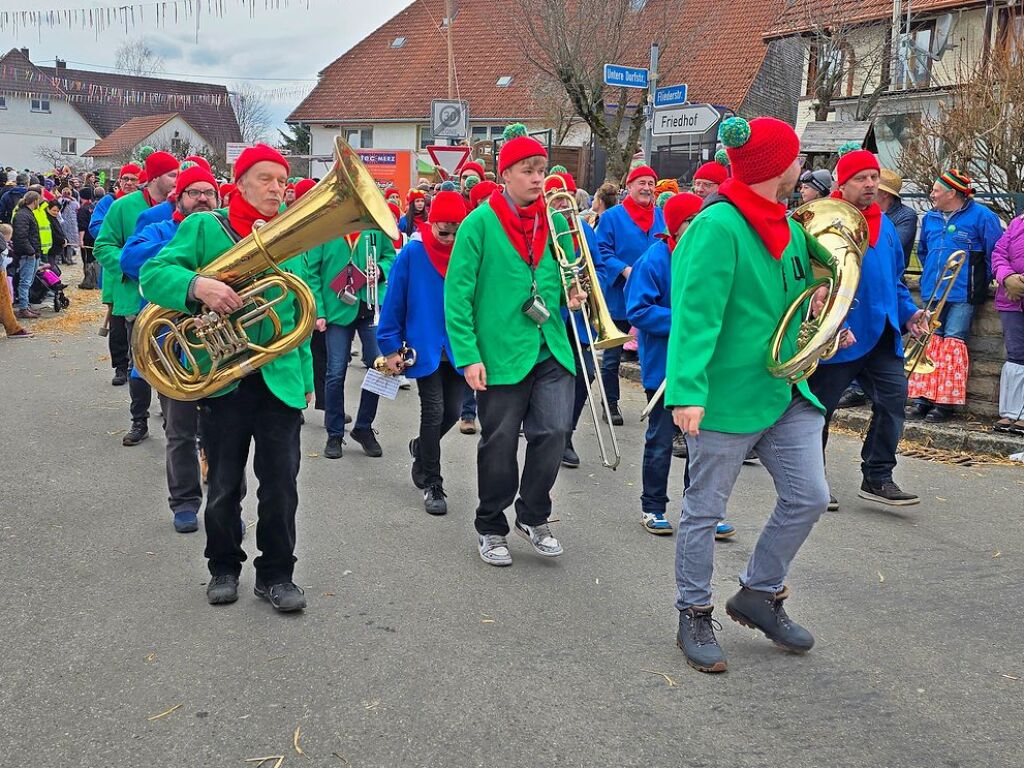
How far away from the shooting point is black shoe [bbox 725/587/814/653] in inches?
161

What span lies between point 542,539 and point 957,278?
16.4 ft

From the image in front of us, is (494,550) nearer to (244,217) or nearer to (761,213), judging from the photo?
(244,217)

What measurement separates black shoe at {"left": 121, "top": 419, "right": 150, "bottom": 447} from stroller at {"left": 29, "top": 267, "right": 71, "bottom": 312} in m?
9.27

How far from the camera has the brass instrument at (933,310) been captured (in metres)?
7.32

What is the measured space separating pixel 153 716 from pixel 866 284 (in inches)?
163

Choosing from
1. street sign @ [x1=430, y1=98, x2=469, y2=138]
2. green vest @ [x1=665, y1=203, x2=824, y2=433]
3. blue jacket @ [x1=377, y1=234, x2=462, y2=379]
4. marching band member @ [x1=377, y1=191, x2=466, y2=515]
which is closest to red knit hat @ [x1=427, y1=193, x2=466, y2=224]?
marching band member @ [x1=377, y1=191, x2=466, y2=515]

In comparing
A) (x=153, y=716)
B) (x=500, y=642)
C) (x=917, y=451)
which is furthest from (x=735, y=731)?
(x=917, y=451)

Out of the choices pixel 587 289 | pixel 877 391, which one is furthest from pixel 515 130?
pixel 877 391

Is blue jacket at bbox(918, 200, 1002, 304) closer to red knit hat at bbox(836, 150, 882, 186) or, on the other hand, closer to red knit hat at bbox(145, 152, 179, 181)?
red knit hat at bbox(836, 150, 882, 186)

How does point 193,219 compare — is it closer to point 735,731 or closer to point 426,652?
point 426,652

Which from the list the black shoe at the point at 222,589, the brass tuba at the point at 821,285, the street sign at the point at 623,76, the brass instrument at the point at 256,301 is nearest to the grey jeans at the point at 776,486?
the brass tuba at the point at 821,285

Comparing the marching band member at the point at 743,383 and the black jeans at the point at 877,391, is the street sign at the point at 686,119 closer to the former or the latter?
the black jeans at the point at 877,391

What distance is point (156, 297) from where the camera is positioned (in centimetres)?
412

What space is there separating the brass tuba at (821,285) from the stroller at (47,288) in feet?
45.7
